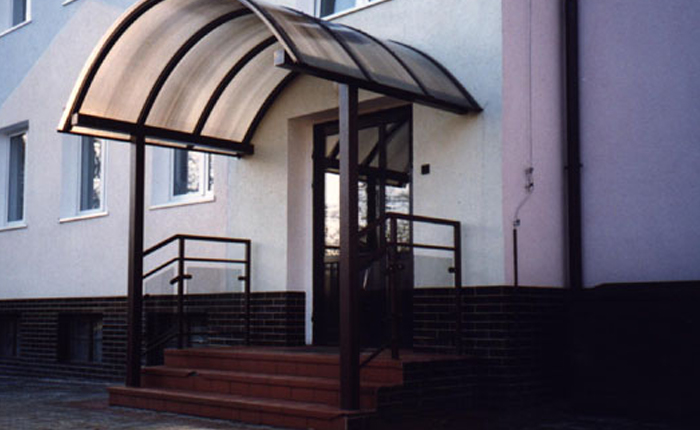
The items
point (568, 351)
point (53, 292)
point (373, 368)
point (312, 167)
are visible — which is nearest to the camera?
point (373, 368)

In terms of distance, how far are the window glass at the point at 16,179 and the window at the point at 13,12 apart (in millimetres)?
1822

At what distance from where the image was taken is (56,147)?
12.3 m

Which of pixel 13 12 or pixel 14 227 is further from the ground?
pixel 13 12

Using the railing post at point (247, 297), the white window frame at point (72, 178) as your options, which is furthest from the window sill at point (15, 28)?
the railing post at point (247, 297)

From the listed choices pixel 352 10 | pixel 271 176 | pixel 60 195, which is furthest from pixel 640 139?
pixel 60 195

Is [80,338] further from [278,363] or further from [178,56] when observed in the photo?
[278,363]

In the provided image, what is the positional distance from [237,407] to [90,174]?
6.03 meters

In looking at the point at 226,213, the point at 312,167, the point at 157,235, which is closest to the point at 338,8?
the point at 312,167

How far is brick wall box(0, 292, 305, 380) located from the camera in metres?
9.20

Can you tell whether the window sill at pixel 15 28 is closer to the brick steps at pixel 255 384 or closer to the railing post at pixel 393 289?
the brick steps at pixel 255 384

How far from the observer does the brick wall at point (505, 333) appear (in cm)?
738

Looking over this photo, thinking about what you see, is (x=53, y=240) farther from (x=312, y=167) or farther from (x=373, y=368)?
(x=373, y=368)

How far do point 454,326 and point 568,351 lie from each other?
94 centimetres

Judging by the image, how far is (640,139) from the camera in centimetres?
771
